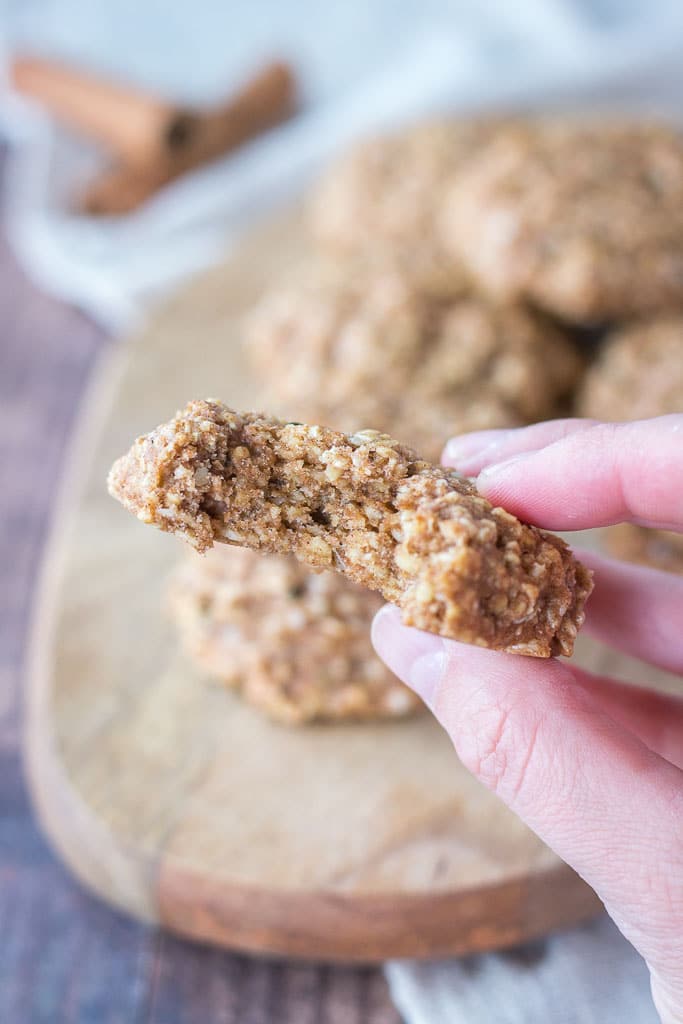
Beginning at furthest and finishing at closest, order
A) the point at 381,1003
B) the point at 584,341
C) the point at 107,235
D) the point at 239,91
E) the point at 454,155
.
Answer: the point at 239,91
the point at 107,235
the point at 454,155
the point at 584,341
the point at 381,1003

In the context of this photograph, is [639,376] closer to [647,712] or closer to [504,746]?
[647,712]

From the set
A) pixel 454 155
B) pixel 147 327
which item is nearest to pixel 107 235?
pixel 147 327

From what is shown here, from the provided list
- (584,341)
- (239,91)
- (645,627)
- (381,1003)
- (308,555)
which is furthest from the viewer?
(239,91)

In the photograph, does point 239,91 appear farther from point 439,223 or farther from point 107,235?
point 439,223

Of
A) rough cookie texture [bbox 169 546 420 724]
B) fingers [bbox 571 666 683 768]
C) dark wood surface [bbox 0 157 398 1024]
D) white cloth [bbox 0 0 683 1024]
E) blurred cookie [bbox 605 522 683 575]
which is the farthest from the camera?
white cloth [bbox 0 0 683 1024]

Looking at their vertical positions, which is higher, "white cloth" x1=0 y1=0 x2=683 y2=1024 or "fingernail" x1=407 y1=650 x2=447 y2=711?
"white cloth" x1=0 y1=0 x2=683 y2=1024

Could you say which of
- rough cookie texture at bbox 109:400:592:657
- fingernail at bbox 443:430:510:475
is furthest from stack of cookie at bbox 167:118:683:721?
rough cookie texture at bbox 109:400:592:657

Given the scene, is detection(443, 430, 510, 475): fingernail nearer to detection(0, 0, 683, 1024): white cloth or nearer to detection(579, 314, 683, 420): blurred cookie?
detection(579, 314, 683, 420): blurred cookie
